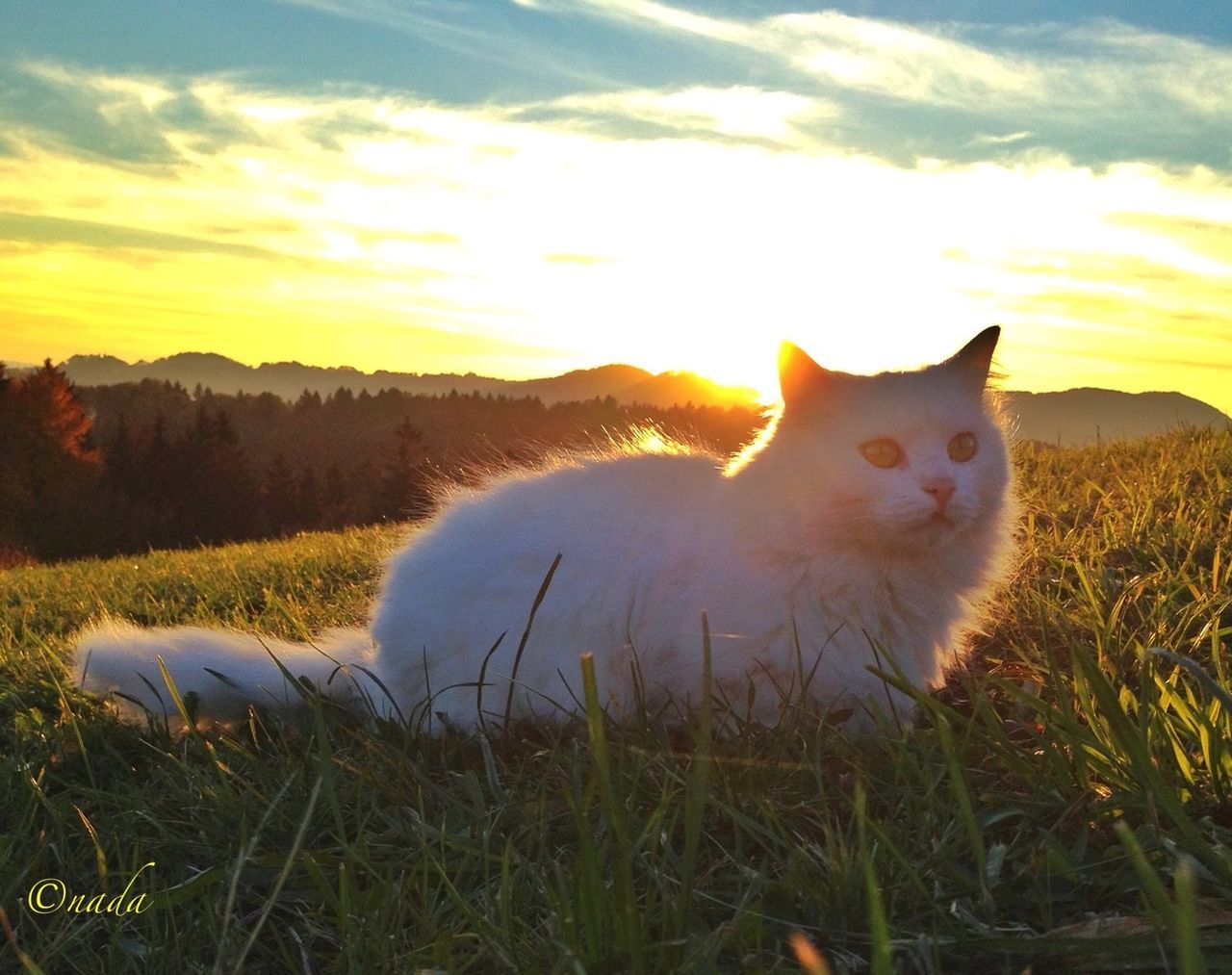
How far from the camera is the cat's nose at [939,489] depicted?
3158mm

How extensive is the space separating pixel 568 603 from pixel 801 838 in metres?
1.51

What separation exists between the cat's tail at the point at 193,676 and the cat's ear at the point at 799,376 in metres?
1.75

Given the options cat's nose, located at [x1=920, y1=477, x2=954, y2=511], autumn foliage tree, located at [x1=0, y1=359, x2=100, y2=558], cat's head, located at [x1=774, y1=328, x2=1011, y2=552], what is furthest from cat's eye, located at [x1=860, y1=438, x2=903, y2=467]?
autumn foliage tree, located at [x1=0, y1=359, x2=100, y2=558]

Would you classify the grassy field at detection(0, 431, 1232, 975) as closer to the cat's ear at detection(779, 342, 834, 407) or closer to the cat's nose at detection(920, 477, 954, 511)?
the cat's nose at detection(920, 477, 954, 511)

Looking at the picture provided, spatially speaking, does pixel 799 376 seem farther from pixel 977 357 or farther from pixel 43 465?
pixel 43 465

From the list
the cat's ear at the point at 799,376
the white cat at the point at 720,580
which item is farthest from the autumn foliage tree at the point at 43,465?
the cat's ear at the point at 799,376

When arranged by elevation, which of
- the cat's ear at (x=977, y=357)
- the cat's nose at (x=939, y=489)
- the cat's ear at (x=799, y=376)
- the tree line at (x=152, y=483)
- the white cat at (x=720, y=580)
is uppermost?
the cat's ear at (x=977, y=357)

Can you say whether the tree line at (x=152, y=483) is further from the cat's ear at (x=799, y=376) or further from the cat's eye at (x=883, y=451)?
the cat's eye at (x=883, y=451)

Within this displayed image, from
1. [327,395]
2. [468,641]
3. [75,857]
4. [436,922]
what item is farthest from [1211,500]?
[327,395]

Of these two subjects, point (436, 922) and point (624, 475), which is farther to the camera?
point (624, 475)

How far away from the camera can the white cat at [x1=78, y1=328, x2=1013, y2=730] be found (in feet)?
10.3

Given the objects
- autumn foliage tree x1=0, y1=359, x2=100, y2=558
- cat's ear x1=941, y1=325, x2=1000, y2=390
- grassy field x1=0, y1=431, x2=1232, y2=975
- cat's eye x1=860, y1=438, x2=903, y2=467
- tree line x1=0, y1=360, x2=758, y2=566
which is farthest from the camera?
tree line x1=0, y1=360, x2=758, y2=566

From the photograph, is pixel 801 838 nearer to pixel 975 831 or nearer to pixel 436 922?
pixel 975 831

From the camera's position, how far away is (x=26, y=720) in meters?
3.46
